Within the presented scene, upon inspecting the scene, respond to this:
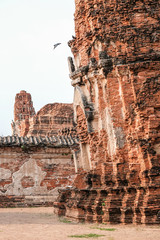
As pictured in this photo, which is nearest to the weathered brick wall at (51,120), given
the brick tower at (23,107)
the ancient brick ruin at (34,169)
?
the brick tower at (23,107)

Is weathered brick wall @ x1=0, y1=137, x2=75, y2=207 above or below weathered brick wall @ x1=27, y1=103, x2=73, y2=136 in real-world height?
below

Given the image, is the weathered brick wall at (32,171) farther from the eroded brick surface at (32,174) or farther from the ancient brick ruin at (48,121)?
the ancient brick ruin at (48,121)

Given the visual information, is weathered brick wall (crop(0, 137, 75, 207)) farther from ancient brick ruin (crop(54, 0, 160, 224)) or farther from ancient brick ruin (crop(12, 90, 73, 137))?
ancient brick ruin (crop(12, 90, 73, 137))

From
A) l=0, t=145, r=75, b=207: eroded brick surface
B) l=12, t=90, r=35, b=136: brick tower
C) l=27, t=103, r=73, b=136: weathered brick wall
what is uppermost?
l=12, t=90, r=35, b=136: brick tower

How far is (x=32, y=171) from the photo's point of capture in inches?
570

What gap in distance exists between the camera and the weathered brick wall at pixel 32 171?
14.0 metres

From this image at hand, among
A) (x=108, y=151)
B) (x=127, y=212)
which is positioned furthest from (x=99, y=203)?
(x=108, y=151)

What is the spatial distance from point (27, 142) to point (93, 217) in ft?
23.9

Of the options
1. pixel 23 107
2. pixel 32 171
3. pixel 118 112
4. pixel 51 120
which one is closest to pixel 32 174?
pixel 32 171

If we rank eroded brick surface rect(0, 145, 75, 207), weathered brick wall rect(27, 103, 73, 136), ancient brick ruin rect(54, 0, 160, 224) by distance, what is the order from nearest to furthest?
1. ancient brick ruin rect(54, 0, 160, 224)
2. eroded brick surface rect(0, 145, 75, 207)
3. weathered brick wall rect(27, 103, 73, 136)

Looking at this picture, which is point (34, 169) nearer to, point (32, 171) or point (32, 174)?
point (32, 171)

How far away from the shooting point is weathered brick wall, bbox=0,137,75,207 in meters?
14.0

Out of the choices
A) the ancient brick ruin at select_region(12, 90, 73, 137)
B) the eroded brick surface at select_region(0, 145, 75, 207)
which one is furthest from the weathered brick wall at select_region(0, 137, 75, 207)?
the ancient brick ruin at select_region(12, 90, 73, 137)

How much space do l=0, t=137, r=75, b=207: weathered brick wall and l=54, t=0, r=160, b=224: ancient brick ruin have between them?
15.3 ft
